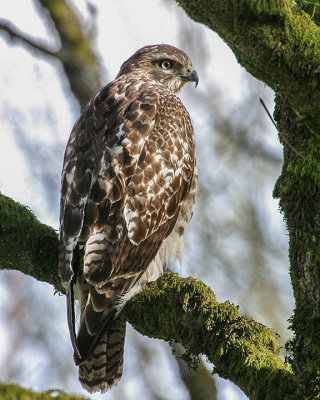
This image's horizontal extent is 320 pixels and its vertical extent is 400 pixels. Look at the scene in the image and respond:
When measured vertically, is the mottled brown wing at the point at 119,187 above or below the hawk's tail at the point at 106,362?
above

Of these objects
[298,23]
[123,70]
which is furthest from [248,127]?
[298,23]

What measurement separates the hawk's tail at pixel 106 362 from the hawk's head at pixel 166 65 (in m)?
3.18

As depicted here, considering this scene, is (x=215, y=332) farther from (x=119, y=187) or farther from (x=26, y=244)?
(x=26, y=244)

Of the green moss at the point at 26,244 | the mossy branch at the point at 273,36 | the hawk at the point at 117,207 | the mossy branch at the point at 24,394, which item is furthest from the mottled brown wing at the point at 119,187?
the mossy branch at the point at 24,394

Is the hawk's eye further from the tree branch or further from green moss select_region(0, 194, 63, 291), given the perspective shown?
green moss select_region(0, 194, 63, 291)

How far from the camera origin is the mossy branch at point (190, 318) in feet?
13.0

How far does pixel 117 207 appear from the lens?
5438mm

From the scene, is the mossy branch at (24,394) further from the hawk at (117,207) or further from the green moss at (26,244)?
the green moss at (26,244)

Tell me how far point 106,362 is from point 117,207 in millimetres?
1362

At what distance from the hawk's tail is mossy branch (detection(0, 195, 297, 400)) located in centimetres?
45

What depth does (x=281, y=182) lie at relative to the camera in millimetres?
4266

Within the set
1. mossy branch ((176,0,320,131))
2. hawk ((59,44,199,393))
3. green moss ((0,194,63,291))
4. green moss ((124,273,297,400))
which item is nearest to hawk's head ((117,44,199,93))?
hawk ((59,44,199,393))

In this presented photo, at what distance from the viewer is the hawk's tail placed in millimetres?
5559

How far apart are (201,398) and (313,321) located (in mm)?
2507
